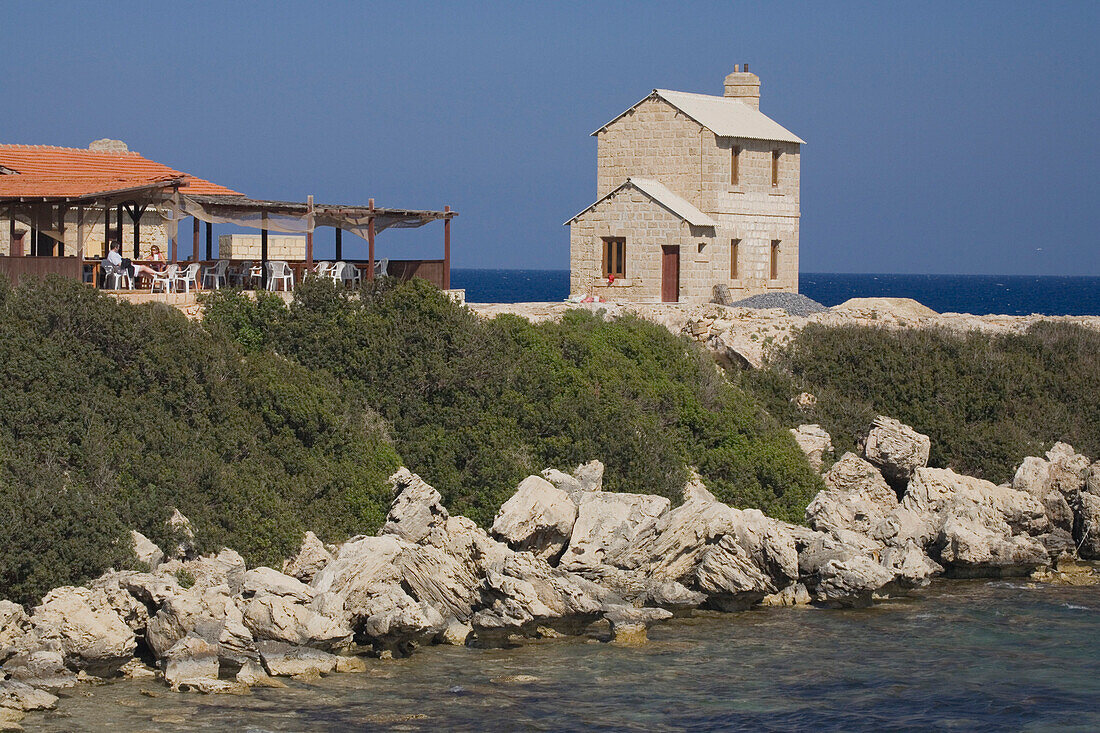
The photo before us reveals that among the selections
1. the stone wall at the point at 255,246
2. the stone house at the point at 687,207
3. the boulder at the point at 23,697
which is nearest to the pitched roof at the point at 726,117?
the stone house at the point at 687,207

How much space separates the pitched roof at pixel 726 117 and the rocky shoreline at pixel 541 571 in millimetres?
15150

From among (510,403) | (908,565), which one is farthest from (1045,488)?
(510,403)

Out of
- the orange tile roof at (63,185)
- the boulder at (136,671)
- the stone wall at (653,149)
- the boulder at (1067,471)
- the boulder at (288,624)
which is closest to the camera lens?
the boulder at (136,671)

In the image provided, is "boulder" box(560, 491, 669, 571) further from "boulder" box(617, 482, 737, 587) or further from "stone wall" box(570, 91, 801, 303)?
"stone wall" box(570, 91, 801, 303)

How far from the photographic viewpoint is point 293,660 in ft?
56.5

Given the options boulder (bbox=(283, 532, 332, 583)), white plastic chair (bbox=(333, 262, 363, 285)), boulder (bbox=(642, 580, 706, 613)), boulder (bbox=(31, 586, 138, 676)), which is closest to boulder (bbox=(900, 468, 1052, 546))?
boulder (bbox=(642, 580, 706, 613))

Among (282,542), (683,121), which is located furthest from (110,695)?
(683,121)

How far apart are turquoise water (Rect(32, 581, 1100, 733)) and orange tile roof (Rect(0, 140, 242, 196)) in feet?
58.3

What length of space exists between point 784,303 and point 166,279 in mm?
19093

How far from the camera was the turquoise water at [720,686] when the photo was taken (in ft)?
51.4

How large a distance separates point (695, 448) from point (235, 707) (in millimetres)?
14405

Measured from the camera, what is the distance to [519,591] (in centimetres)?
1930

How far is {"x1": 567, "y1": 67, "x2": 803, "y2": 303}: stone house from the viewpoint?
1539 inches

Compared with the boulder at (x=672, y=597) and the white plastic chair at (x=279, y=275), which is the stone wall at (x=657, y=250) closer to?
the white plastic chair at (x=279, y=275)
